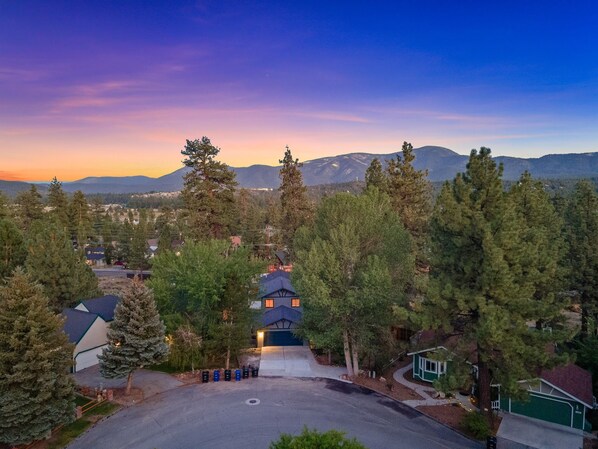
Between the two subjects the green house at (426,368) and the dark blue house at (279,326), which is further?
the dark blue house at (279,326)

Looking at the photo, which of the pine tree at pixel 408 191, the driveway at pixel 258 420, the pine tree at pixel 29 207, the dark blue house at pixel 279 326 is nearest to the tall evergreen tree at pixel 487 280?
the driveway at pixel 258 420

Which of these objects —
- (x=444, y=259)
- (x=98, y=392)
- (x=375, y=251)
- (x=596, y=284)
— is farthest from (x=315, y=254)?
(x=596, y=284)

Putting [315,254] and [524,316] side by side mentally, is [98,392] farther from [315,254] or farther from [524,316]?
[524,316]

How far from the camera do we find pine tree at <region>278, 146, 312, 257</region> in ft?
153

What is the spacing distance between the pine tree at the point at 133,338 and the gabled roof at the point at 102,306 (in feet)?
26.4

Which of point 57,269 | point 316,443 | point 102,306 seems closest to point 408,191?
point 102,306

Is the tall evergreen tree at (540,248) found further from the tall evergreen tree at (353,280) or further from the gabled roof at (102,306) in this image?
the gabled roof at (102,306)

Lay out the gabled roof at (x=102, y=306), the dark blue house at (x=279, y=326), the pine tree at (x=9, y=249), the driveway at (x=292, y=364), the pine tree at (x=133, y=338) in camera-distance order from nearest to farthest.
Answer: the pine tree at (x=133, y=338) → the driveway at (x=292, y=364) → the gabled roof at (x=102, y=306) → the dark blue house at (x=279, y=326) → the pine tree at (x=9, y=249)

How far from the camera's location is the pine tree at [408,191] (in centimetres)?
4169

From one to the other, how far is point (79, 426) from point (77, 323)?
10187mm

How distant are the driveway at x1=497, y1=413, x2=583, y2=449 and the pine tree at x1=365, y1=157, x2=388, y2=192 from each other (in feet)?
85.4

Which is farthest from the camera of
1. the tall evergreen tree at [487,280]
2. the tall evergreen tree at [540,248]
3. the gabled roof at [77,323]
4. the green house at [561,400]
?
the gabled roof at [77,323]

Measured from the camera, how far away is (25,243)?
33.0 meters

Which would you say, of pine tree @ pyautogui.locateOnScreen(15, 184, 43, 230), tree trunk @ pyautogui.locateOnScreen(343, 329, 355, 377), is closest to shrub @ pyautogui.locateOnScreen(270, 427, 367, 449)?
tree trunk @ pyautogui.locateOnScreen(343, 329, 355, 377)
